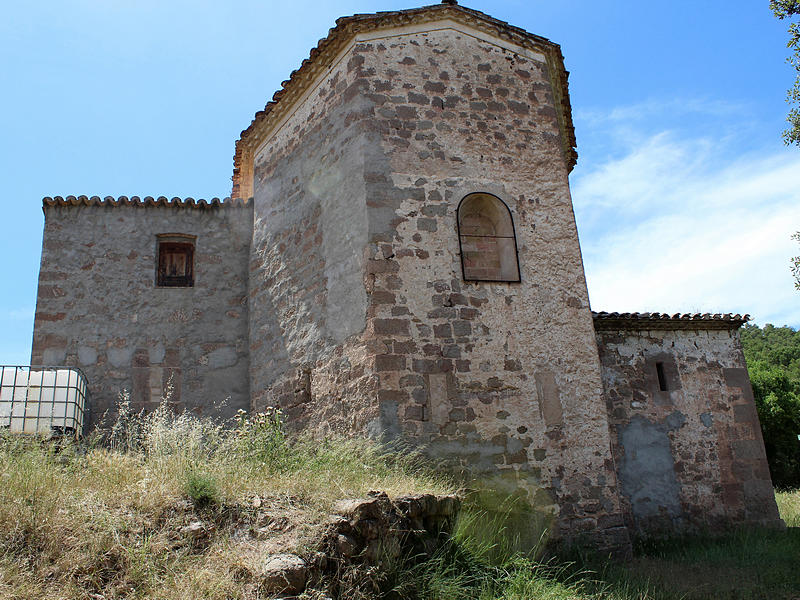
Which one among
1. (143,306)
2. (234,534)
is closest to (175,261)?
(143,306)

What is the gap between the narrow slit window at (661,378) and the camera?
10414 millimetres

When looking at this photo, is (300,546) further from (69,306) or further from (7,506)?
(69,306)

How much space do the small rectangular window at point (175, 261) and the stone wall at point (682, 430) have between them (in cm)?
639

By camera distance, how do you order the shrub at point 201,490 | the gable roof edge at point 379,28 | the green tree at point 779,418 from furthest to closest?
the green tree at point 779,418 < the gable roof edge at point 379,28 < the shrub at point 201,490

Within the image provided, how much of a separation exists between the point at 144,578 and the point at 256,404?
5490 millimetres

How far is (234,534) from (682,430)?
25.4 feet

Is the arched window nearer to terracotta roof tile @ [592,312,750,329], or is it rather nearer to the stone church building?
the stone church building

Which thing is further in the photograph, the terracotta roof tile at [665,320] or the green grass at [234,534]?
the terracotta roof tile at [665,320]

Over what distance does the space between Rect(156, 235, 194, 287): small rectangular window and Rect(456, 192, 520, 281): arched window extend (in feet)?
14.5

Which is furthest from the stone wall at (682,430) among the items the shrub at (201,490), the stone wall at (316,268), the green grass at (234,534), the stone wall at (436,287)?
the shrub at (201,490)

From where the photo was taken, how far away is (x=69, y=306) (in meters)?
9.92

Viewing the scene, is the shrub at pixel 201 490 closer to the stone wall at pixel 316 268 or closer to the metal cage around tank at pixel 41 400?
the stone wall at pixel 316 268

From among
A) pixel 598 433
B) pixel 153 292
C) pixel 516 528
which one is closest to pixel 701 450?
Answer: pixel 598 433

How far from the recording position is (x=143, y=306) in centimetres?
1009
